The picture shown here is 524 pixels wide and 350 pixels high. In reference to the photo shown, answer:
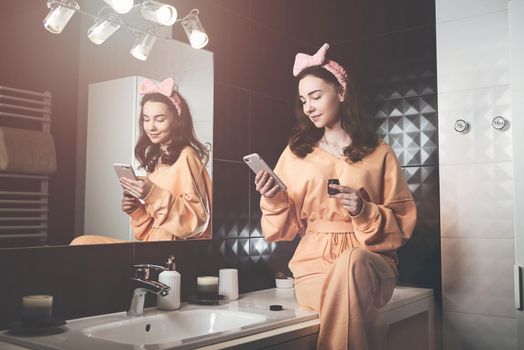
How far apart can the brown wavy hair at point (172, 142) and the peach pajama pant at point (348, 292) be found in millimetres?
586

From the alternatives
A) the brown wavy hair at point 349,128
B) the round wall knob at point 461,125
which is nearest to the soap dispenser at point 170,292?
the brown wavy hair at point 349,128

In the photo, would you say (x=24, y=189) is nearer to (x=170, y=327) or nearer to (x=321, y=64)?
(x=170, y=327)

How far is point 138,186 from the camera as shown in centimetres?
177

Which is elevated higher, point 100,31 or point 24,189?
point 100,31

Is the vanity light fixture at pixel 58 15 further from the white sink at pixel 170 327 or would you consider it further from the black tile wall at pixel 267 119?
the white sink at pixel 170 327

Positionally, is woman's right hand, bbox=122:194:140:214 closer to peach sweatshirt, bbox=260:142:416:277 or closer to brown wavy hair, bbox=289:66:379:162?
peach sweatshirt, bbox=260:142:416:277

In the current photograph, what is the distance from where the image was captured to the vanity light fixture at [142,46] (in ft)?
5.88

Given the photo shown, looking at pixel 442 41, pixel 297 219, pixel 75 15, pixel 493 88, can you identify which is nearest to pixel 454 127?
pixel 493 88

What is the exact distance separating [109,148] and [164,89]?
0.32 m

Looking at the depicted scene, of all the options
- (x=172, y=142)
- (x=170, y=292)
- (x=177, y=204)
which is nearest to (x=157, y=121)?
(x=172, y=142)

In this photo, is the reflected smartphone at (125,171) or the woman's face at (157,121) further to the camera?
the woman's face at (157,121)

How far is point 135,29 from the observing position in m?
1.79

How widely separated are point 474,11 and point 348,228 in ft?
2.69

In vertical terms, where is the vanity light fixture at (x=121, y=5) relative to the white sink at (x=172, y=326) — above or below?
above
